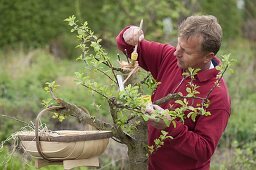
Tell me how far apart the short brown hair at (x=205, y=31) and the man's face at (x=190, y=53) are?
0.07ft

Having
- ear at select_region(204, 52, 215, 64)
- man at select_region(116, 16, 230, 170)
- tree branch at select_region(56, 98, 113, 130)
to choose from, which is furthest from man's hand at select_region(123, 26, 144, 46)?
tree branch at select_region(56, 98, 113, 130)

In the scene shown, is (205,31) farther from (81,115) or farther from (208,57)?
(81,115)

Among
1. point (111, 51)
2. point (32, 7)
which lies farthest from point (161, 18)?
point (32, 7)

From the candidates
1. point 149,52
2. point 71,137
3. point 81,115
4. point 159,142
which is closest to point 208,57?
point 149,52

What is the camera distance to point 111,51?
47.6ft

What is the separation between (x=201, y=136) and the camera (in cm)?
326

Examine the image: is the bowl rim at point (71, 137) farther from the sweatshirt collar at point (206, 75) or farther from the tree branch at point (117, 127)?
the sweatshirt collar at point (206, 75)

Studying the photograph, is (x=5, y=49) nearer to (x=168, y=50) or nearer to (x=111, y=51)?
(x=111, y=51)

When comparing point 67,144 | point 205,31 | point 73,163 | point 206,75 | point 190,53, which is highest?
→ point 205,31

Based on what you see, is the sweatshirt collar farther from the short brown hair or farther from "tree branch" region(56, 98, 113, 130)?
"tree branch" region(56, 98, 113, 130)

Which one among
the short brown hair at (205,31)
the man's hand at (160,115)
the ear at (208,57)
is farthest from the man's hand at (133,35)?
the man's hand at (160,115)

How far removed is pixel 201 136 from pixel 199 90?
0.25 m

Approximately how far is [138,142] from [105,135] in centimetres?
22

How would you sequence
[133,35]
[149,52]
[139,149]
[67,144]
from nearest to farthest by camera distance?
[67,144] < [139,149] < [133,35] < [149,52]
